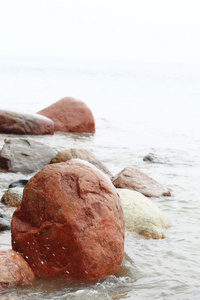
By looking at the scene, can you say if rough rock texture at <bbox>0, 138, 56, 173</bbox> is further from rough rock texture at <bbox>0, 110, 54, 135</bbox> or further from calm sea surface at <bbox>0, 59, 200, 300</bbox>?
rough rock texture at <bbox>0, 110, 54, 135</bbox>

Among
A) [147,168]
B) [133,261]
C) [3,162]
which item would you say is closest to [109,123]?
[147,168]

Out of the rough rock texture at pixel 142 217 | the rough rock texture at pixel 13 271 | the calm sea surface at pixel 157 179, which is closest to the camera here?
the rough rock texture at pixel 13 271

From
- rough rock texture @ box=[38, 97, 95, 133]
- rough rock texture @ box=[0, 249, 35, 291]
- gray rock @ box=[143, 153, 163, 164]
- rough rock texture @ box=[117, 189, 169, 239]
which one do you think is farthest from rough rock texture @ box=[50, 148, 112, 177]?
rough rock texture @ box=[38, 97, 95, 133]

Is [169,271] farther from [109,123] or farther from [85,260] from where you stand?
[109,123]

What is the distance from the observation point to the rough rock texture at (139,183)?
24.6ft

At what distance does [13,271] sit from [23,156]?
15.5ft

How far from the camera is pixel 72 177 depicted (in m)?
4.39

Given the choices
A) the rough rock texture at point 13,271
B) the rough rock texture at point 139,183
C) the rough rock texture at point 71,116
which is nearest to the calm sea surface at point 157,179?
the rough rock texture at point 13,271

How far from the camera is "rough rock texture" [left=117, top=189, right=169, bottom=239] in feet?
18.8

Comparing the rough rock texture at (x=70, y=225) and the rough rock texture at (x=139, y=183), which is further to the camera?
the rough rock texture at (x=139, y=183)

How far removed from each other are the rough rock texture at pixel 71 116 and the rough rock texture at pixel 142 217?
7610mm

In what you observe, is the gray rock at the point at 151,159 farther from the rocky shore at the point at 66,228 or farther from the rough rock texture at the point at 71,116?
the rocky shore at the point at 66,228

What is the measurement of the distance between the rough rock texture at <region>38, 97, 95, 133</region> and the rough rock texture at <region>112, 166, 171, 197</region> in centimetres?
617

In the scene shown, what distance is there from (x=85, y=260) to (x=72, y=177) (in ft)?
2.53
